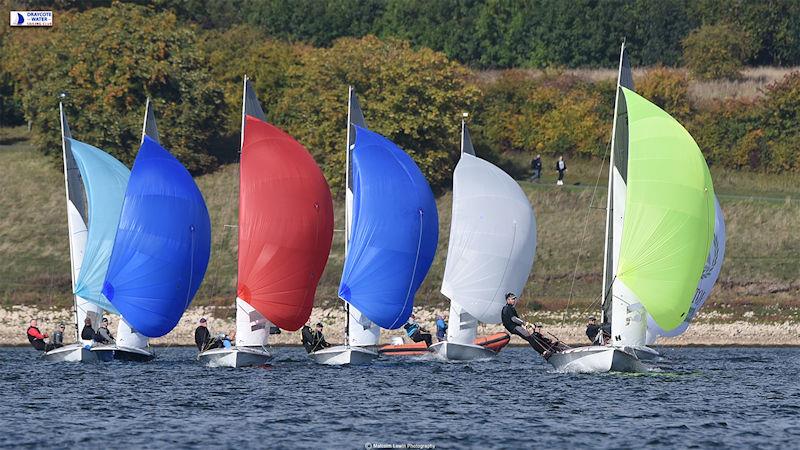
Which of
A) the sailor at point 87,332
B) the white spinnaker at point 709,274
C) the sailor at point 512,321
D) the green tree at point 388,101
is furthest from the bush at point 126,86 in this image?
the sailor at point 512,321

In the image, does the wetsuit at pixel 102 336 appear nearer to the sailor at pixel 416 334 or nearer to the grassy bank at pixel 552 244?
the sailor at pixel 416 334

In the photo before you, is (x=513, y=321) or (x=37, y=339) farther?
(x=37, y=339)

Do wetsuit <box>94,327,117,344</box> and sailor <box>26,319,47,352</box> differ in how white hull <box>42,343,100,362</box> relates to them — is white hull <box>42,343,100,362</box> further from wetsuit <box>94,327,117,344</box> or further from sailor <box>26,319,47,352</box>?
sailor <box>26,319,47,352</box>

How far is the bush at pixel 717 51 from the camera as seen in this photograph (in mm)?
124188

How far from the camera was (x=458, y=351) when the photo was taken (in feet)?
206

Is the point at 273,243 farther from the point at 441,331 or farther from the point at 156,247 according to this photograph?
the point at 441,331

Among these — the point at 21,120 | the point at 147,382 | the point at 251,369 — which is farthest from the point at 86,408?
the point at 21,120

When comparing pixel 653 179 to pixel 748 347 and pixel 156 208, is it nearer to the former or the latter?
pixel 156 208

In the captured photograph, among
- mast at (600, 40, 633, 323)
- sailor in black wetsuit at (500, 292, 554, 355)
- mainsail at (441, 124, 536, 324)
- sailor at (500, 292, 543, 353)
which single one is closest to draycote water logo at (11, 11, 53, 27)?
mainsail at (441, 124, 536, 324)

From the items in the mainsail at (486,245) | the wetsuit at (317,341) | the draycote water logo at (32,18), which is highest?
the draycote water logo at (32,18)

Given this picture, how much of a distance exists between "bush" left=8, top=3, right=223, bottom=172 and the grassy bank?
361 centimetres

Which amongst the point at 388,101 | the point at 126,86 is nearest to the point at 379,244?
the point at 388,101

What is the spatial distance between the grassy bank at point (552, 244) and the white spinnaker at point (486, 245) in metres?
17.8

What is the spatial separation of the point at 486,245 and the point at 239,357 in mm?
10494
